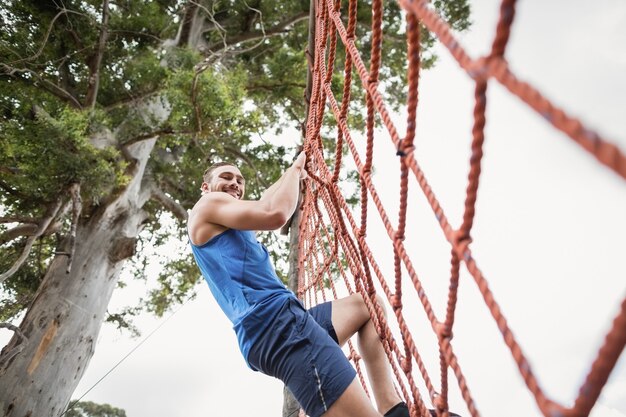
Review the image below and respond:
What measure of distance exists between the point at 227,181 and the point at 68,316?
8.79 feet

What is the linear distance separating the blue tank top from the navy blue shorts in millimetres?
38

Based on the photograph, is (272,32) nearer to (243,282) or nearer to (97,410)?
(243,282)

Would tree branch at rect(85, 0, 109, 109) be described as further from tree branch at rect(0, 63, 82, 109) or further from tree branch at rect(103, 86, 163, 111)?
tree branch at rect(103, 86, 163, 111)

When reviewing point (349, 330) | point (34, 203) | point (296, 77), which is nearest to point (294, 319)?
point (349, 330)

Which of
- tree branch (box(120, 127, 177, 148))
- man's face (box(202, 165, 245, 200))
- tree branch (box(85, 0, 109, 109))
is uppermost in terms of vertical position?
tree branch (box(85, 0, 109, 109))

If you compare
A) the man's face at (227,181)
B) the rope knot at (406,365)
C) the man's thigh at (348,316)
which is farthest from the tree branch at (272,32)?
the rope knot at (406,365)

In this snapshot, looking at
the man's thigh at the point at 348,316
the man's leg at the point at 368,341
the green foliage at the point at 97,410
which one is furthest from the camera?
the green foliage at the point at 97,410

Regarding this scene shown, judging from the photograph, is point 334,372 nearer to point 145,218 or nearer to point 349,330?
point 349,330

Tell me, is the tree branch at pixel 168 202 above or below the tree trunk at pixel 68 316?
above

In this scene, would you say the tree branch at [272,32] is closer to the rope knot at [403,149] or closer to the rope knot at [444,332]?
the rope knot at [403,149]

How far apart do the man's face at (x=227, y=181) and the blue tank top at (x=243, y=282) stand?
0.33 meters

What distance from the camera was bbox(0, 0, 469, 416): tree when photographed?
10.1 feet

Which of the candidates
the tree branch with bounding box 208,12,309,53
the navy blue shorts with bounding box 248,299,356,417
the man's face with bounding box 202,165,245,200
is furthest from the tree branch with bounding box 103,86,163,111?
the navy blue shorts with bounding box 248,299,356,417

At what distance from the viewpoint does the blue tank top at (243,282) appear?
4.11ft
